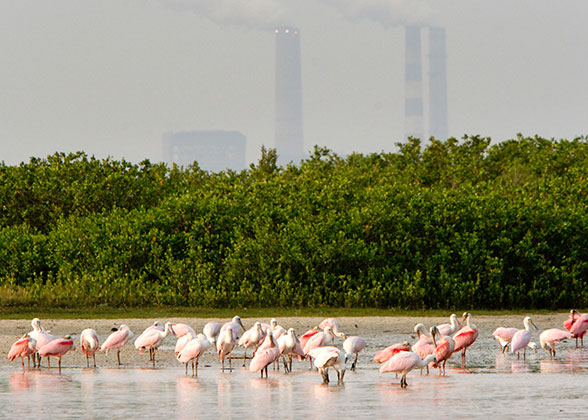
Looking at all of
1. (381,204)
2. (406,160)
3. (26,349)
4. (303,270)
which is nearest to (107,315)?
(303,270)

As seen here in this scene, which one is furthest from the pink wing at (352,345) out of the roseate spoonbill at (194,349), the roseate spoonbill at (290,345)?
the roseate spoonbill at (194,349)

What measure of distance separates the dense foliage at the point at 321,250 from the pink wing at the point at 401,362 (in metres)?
15.8

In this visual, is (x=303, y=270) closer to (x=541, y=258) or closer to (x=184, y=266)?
(x=184, y=266)

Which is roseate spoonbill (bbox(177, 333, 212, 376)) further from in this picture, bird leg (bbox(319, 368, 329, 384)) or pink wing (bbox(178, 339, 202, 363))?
bird leg (bbox(319, 368, 329, 384))

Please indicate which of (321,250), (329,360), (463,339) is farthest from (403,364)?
(321,250)

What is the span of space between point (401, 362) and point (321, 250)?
1669 centimetres

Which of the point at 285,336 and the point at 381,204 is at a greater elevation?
the point at 381,204

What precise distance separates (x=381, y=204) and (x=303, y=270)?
330 cm

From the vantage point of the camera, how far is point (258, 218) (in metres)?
33.2

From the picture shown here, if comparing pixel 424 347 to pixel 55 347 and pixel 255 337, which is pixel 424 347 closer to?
pixel 255 337

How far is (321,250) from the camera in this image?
31250 mm

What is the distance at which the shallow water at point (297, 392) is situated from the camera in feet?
40.8

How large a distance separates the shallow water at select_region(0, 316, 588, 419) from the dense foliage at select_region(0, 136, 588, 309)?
13.2 meters

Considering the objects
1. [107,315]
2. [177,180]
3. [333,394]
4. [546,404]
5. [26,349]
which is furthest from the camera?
[177,180]
